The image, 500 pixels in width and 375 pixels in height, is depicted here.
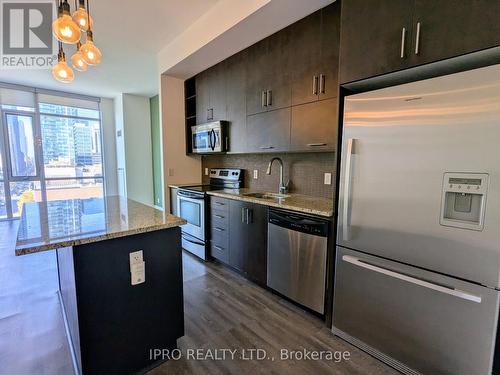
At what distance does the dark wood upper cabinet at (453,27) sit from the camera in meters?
1.13

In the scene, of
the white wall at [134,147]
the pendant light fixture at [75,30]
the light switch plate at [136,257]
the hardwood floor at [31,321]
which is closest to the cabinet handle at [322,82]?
the pendant light fixture at [75,30]

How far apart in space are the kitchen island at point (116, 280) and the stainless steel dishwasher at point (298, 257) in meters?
0.95

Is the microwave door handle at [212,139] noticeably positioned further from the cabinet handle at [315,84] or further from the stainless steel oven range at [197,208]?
the cabinet handle at [315,84]

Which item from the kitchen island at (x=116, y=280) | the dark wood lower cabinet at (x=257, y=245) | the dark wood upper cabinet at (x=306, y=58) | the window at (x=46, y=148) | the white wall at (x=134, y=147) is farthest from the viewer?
the white wall at (x=134, y=147)

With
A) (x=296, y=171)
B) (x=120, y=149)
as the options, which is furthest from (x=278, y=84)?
(x=120, y=149)

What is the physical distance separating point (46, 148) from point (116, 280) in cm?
553

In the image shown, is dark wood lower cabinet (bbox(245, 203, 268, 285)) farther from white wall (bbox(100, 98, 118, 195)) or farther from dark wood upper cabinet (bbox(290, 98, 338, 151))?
white wall (bbox(100, 98, 118, 195))

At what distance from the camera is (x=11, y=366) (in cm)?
153

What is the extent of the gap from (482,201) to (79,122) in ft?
22.9

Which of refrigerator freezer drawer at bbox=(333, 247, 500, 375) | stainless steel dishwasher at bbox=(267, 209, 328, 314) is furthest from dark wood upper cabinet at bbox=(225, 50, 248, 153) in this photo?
refrigerator freezer drawer at bbox=(333, 247, 500, 375)

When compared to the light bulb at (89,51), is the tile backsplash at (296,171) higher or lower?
lower

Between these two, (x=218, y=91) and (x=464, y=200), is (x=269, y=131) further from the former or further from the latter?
(x=464, y=200)

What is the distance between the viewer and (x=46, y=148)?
5.27 m

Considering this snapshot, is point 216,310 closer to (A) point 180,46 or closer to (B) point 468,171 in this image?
(B) point 468,171
